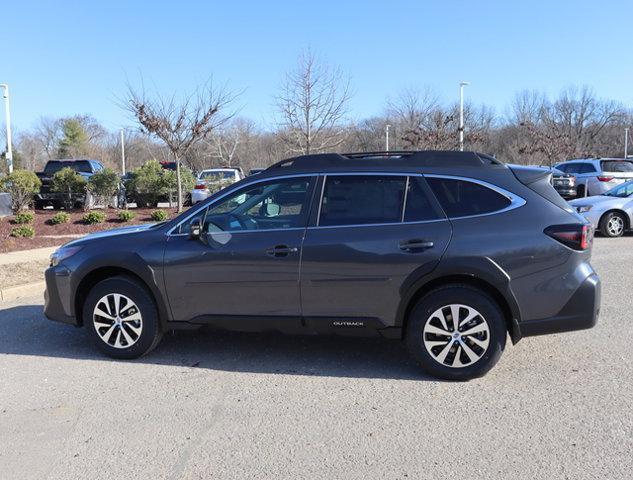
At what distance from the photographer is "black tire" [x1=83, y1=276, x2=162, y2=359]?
→ 497 centimetres

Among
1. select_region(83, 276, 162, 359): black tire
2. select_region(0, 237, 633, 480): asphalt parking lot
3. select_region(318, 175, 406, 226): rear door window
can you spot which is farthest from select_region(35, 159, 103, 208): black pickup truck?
select_region(318, 175, 406, 226): rear door window

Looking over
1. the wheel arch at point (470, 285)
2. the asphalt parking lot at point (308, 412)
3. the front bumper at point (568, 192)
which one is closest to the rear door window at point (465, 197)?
the wheel arch at point (470, 285)

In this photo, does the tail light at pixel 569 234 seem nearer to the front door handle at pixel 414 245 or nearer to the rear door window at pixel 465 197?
the rear door window at pixel 465 197

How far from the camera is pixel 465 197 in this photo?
14.8 feet

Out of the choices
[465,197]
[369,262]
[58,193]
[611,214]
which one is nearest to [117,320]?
[369,262]

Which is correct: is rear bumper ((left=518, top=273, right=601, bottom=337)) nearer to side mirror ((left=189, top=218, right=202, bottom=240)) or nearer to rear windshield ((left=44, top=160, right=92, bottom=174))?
side mirror ((left=189, top=218, right=202, bottom=240))

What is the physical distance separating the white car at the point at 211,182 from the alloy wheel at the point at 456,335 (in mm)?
13145

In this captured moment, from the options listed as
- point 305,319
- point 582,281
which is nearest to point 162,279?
point 305,319

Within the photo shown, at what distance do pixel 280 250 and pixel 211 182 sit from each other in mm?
16139

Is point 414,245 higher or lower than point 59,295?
higher

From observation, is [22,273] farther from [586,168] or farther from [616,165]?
[616,165]

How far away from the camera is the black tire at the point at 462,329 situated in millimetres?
4395

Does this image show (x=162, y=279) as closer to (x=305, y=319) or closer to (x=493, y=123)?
(x=305, y=319)

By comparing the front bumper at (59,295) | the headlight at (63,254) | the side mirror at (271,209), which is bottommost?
the front bumper at (59,295)
